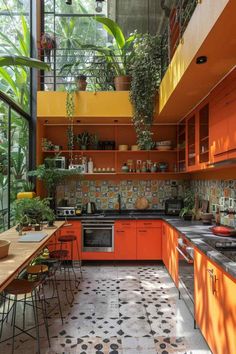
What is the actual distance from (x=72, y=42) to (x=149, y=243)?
3753 millimetres

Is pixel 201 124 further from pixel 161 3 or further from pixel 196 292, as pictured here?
pixel 161 3

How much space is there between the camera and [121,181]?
5.46m

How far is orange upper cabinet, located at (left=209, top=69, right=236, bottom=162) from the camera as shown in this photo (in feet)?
8.59

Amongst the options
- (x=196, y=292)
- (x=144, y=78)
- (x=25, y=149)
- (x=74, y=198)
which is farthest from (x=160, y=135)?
(x=196, y=292)

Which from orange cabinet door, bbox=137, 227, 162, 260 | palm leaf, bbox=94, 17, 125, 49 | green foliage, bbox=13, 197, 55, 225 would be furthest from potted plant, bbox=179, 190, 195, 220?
palm leaf, bbox=94, 17, 125, 49

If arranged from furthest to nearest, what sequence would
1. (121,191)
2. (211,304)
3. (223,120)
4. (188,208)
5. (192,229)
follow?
(121,191) < (188,208) < (192,229) < (223,120) < (211,304)

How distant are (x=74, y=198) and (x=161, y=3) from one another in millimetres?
3717

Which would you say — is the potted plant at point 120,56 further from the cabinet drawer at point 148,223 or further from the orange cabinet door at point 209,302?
the orange cabinet door at point 209,302

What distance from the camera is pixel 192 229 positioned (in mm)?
3375

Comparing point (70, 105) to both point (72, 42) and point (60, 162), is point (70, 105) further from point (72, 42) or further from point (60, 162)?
point (72, 42)

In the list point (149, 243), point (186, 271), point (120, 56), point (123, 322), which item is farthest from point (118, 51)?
point (123, 322)

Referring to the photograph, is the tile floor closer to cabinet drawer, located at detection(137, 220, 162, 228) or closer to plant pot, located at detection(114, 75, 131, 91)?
cabinet drawer, located at detection(137, 220, 162, 228)

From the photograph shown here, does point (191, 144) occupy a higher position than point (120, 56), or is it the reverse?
point (120, 56)

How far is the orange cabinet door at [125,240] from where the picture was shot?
477 cm
